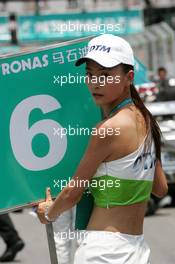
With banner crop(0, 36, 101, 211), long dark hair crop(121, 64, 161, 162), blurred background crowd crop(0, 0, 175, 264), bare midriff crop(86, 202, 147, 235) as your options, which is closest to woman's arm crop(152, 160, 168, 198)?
long dark hair crop(121, 64, 161, 162)

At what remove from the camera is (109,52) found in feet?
11.4

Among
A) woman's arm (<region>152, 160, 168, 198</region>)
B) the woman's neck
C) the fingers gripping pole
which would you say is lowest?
the fingers gripping pole

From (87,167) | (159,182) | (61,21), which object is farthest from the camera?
(61,21)

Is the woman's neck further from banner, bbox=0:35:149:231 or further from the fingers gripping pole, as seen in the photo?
the fingers gripping pole

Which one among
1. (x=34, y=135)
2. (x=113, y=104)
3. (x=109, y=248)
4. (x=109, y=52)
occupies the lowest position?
(x=109, y=248)

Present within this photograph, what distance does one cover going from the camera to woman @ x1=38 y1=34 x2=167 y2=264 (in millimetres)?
3414

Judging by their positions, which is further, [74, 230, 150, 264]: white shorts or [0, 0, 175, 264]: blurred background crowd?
[0, 0, 175, 264]: blurred background crowd

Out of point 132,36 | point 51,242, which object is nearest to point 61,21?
point 132,36

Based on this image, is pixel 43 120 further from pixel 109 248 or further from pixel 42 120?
pixel 109 248

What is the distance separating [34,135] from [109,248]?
787 millimetres

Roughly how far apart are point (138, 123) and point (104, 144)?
0.21 metres

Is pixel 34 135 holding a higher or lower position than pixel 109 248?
higher

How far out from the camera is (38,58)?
398cm

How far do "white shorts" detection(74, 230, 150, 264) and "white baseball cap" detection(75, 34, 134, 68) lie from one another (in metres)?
0.66
